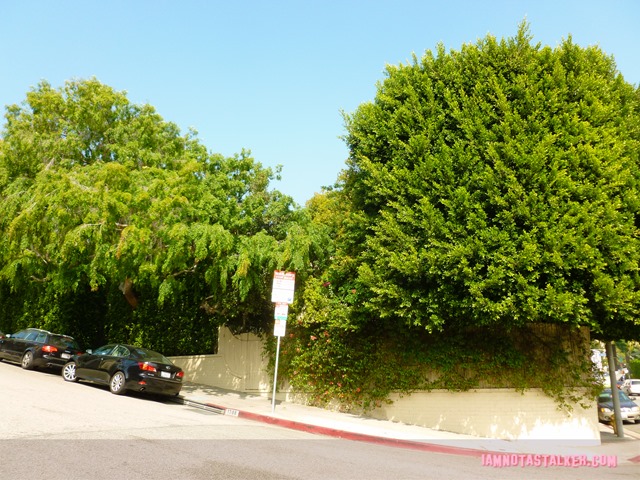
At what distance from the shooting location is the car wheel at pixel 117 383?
13.4 metres

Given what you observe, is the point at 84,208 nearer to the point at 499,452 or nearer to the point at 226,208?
the point at 226,208

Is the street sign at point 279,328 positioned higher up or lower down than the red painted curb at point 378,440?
higher up

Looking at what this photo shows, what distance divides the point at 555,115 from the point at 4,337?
2060cm

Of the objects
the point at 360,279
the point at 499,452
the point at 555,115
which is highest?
the point at 555,115

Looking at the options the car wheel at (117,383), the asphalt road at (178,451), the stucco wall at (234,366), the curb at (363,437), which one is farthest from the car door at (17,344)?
the curb at (363,437)

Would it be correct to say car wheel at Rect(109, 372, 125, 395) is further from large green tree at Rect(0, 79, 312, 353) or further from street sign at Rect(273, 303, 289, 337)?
street sign at Rect(273, 303, 289, 337)

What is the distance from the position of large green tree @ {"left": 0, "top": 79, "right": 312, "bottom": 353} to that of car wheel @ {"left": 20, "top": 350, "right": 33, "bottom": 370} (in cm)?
247

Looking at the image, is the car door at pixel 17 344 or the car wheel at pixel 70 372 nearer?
the car wheel at pixel 70 372

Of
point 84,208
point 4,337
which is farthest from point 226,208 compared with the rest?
point 4,337

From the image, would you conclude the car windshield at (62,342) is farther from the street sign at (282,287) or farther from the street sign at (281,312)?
the street sign at (282,287)

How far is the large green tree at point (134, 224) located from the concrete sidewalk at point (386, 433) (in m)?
3.02

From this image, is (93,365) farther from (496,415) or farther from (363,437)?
(496,415)

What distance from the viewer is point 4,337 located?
1916cm

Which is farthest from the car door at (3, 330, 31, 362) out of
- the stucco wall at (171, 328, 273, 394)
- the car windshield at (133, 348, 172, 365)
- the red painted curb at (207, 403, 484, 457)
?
the red painted curb at (207, 403, 484, 457)
